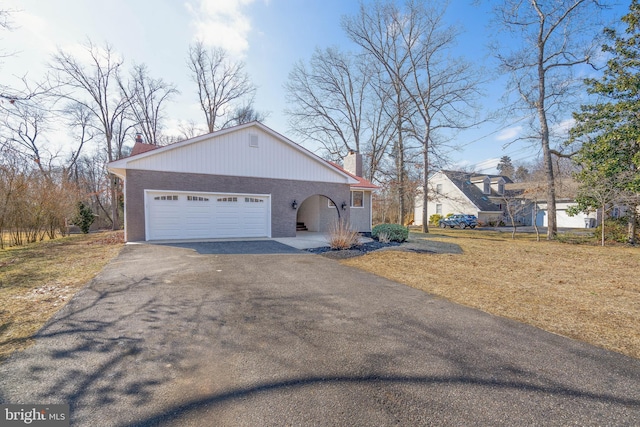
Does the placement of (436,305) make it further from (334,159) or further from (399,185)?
(334,159)

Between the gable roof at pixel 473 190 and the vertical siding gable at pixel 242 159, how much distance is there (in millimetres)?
21555

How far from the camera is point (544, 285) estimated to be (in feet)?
19.3

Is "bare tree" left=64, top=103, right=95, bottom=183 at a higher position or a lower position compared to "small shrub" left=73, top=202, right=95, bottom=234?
higher

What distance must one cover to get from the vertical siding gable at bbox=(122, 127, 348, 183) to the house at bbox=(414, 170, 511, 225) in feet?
63.8

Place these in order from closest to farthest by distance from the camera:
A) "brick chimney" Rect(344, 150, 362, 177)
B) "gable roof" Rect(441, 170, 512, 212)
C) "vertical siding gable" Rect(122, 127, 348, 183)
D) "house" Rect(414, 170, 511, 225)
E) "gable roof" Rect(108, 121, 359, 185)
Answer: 1. "gable roof" Rect(108, 121, 359, 185)
2. "vertical siding gable" Rect(122, 127, 348, 183)
3. "brick chimney" Rect(344, 150, 362, 177)
4. "house" Rect(414, 170, 511, 225)
5. "gable roof" Rect(441, 170, 512, 212)

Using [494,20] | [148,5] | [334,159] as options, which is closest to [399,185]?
[334,159]

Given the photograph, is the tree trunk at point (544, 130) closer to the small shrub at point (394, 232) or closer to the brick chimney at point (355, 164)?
the small shrub at point (394, 232)

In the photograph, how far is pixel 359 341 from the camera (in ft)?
10.2

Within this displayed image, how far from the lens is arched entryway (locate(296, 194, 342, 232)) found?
16.3m

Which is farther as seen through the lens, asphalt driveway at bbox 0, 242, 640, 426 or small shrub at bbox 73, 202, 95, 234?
small shrub at bbox 73, 202, 95, 234

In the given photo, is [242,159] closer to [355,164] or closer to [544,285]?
[355,164]

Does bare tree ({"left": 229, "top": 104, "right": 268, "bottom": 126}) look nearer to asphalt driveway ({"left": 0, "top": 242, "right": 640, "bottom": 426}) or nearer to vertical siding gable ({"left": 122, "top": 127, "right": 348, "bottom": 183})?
vertical siding gable ({"left": 122, "top": 127, "right": 348, "bottom": 183})

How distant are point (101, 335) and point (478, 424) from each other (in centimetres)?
381

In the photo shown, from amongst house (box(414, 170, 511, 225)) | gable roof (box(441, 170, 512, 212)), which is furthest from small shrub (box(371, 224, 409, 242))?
gable roof (box(441, 170, 512, 212))
